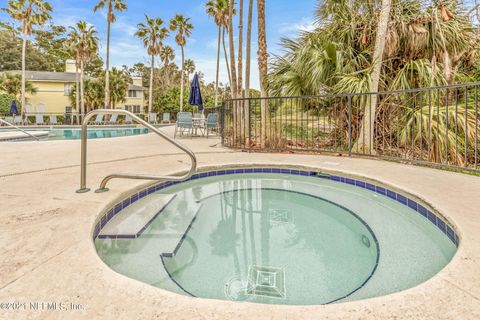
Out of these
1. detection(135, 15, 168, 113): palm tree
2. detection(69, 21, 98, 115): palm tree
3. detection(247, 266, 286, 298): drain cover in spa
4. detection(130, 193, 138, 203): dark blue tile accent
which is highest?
detection(135, 15, 168, 113): palm tree

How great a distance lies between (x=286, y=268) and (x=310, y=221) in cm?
95

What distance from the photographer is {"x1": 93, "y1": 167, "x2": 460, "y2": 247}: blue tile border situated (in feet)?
6.60

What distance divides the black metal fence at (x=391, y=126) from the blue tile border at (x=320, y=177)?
118 cm

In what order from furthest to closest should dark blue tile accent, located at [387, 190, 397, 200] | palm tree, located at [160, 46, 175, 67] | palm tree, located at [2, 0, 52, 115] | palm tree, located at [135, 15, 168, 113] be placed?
1. palm tree, located at [160, 46, 175, 67]
2. palm tree, located at [135, 15, 168, 113]
3. palm tree, located at [2, 0, 52, 115]
4. dark blue tile accent, located at [387, 190, 397, 200]

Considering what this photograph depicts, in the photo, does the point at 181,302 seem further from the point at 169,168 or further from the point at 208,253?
the point at 169,168

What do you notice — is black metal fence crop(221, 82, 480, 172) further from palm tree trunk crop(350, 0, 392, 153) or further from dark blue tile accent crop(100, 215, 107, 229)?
dark blue tile accent crop(100, 215, 107, 229)

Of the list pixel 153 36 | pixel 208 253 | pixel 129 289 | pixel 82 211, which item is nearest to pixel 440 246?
pixel 208 253

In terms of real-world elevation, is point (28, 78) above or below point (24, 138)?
above

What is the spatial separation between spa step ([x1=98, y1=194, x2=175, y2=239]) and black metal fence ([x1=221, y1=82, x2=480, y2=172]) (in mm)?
3128

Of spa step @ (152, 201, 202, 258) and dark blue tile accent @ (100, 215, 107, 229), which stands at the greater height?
dark blue tile accent @ (100, 215, 107, 229)

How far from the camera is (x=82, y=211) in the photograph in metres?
2.09

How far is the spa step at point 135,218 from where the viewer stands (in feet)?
6.77

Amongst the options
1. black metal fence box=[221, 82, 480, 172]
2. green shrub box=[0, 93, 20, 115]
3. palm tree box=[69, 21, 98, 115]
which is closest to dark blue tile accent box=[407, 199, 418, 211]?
black metal fence box=[221, 82, 480, 172]

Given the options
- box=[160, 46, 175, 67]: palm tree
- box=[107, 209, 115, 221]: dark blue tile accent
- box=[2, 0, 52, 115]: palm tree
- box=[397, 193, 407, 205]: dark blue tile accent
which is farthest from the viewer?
box=[160, 46, 175, 67]: palm tree
